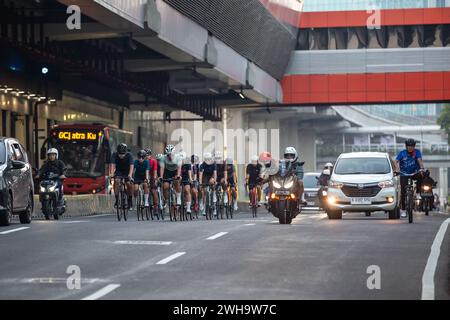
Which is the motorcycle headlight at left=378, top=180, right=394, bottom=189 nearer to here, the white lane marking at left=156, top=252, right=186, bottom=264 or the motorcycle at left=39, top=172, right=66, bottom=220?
the motorcycle at left=39, top=172, right=66, bottom=220

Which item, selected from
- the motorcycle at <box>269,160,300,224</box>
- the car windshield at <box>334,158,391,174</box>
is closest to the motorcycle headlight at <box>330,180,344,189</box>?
the car windshield at <box>334,158,391,174</box>

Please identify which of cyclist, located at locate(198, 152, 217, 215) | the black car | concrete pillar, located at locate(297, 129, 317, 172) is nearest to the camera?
the black car

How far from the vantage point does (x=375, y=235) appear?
2145 cm

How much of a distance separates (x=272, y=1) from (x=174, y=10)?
1914 centimetres

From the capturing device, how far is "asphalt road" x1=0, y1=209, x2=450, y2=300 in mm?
13133

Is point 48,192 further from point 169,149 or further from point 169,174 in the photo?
point 169,149

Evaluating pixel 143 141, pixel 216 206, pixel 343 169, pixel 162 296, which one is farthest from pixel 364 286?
pixel 143 141

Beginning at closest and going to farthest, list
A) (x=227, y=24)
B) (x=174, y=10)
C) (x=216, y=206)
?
(x=216, y=206), (x=174, y=10), (x=227, y=24)

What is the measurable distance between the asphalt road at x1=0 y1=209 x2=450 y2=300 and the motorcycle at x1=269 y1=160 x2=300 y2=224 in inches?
96.7

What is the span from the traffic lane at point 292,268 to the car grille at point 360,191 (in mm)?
7060

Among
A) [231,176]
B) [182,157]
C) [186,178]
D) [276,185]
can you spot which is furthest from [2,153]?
[231,176]

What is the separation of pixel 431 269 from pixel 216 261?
279 centimetres

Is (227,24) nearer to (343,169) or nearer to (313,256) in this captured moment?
(343,169)

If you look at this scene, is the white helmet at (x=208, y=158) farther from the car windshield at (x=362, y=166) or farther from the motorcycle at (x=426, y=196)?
the motorcycle at (x=426, y=196)
